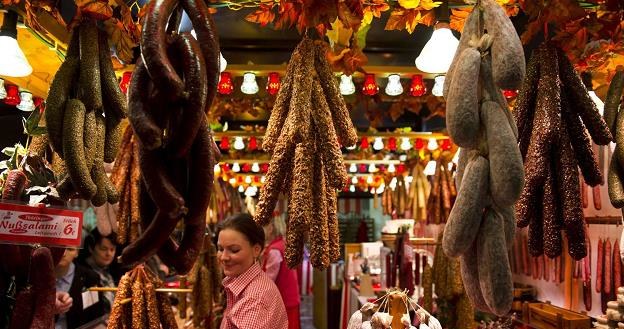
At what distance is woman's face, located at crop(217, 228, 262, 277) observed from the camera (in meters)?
3.54

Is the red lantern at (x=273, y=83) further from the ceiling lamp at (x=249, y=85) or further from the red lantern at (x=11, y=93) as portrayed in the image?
the red lantern at (x=11, y=93)

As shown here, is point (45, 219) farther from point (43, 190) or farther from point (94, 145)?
point (94, 145)

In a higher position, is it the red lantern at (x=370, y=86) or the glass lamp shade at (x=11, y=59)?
the red lantern at (x=370, y=86)

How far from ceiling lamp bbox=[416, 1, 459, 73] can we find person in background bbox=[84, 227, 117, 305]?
428 cm

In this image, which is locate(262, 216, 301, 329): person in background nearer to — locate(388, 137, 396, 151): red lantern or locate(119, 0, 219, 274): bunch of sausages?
locate(388, 137, 396, 151): red lantern

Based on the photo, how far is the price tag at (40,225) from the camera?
6.40ft

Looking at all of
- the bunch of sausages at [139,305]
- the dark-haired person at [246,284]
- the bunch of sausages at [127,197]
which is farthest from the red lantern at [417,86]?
the bunch of sausages at [139,305]

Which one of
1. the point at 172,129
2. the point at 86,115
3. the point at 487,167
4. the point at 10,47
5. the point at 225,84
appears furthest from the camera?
the point at 225,84

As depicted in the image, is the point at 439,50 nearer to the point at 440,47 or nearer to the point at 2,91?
the point at 440,47

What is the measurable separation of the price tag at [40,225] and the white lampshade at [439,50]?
212 centimetres

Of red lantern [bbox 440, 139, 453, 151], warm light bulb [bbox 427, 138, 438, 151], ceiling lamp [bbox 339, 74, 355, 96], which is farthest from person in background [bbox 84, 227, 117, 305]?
red lantern [bbox 440, 139, 453, 151]

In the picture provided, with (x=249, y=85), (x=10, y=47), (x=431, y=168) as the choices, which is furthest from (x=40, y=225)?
(x=431, y=168)

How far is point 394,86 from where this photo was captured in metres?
4.66

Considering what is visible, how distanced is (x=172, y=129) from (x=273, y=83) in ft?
10.7
